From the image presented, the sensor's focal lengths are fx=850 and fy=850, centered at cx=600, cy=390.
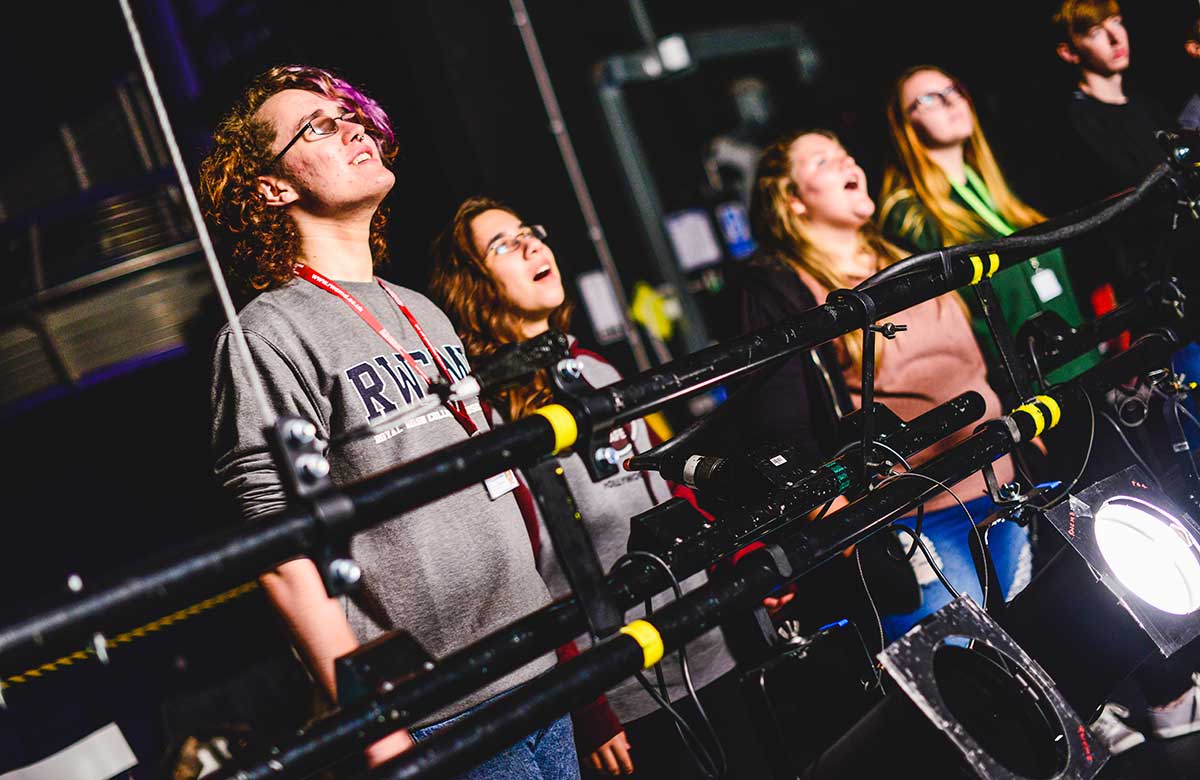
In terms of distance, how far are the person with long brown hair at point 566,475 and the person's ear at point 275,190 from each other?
1.22 ft

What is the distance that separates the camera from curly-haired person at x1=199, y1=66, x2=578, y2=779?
1.12 meters

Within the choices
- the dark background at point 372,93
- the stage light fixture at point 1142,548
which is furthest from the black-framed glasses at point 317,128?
the stage light fixture at point 1142,548

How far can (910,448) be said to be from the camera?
129 cm

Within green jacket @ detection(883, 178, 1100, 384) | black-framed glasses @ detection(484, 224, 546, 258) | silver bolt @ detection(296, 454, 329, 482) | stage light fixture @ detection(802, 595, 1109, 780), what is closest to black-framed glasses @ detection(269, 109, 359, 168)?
black-framed glasses @ detection(484, 224, 546, 258)

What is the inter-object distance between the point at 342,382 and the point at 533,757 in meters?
0.60

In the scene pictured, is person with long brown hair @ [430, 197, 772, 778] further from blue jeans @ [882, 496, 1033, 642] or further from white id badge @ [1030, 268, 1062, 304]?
white id badge @ [1030, 268, 1062, 304]

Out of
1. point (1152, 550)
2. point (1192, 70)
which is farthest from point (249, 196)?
point (1192, 70)

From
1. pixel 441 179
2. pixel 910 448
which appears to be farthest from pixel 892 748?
pixel 441 179

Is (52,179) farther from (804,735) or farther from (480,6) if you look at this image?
(804,735)

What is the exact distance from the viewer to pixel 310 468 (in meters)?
0.80

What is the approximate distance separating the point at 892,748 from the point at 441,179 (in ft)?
4.08

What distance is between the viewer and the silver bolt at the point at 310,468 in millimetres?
800

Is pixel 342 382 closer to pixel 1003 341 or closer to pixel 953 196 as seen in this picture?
pixel 1003 341

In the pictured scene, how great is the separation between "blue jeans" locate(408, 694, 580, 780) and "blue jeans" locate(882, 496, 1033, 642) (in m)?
0.64
